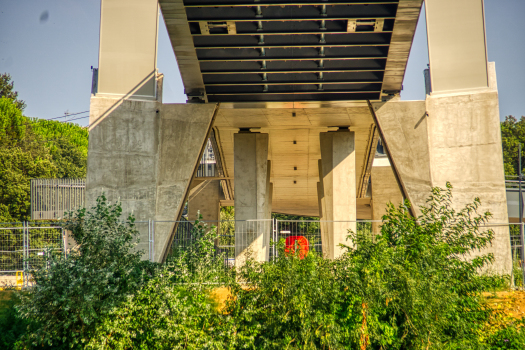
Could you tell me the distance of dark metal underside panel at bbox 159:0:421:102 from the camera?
13.5 m

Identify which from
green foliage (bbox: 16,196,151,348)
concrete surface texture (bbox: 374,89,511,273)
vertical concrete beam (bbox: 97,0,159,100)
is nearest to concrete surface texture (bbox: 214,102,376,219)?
concrete surface texture (bbox: 374,89,511,273)

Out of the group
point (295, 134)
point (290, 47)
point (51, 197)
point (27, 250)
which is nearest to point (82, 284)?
point (27, 250)

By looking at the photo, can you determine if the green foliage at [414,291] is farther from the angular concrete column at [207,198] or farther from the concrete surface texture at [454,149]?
the angular concrete column at [207,198]

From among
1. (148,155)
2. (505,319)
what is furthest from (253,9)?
(505,319)

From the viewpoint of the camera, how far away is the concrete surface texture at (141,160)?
15.0 metres

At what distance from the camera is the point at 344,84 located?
1655 centimetres

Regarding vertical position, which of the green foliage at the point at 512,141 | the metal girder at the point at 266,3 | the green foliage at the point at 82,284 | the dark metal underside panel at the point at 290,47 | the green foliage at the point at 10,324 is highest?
the green foliage at the point at 512,141

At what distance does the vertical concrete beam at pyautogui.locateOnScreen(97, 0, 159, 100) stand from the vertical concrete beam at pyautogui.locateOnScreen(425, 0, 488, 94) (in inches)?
335

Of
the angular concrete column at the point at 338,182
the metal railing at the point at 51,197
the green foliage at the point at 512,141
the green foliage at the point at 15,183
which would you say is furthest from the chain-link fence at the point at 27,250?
the green foliage at the point at 512,141

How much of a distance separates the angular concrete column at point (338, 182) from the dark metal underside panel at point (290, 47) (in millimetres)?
4334

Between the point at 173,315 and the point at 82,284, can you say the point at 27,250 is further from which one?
the point at 173,315

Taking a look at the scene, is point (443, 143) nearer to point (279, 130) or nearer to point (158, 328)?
point (279, 130)

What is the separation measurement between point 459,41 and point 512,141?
53178 millimetres

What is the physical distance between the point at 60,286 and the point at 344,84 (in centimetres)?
1120
